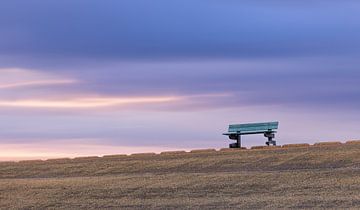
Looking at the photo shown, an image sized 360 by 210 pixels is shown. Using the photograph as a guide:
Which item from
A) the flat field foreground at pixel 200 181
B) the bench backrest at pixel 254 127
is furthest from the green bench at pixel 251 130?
the flat field foreground at pixel 200 181

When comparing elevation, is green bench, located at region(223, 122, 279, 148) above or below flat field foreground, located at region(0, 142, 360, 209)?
above

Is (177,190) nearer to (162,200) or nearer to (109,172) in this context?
(162,200)

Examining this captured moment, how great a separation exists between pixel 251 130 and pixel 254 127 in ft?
0.78

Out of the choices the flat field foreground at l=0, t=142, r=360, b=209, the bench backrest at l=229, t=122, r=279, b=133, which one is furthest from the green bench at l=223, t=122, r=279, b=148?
the flat field foreground at l=0, t=142, r=360, b=209

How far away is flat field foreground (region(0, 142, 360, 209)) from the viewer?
2700 cm

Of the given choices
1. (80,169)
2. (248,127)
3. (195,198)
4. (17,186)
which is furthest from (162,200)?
(248,127)

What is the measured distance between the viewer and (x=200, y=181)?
31.4 meters

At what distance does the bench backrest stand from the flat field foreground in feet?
5.27

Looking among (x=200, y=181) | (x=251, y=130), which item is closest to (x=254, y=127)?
(x=251, y=130)

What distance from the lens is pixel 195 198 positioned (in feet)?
92.0

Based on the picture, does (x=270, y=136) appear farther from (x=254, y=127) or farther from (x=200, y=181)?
(x=200, y=181)

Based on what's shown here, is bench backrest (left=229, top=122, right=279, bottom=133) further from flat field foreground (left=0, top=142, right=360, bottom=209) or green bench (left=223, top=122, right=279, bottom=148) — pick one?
flat field foreground (left=0, top=142, right=360, bottom=209)

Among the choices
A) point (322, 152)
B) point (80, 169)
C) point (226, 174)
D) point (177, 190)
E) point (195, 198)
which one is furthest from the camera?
point (80, 169)

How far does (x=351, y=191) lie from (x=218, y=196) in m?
3.85
